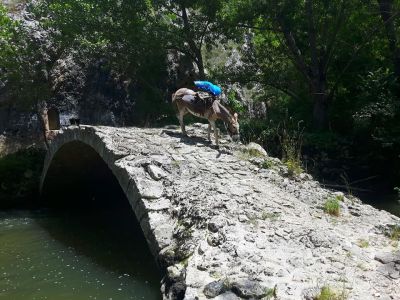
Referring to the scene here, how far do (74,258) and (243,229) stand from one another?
5.05 m

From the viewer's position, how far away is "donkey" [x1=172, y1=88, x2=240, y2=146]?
35.4 ft

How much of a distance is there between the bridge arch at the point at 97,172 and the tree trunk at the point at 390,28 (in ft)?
33.7

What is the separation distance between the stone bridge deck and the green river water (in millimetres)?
1591

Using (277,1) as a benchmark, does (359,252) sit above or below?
below

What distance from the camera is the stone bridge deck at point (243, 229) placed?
558cm

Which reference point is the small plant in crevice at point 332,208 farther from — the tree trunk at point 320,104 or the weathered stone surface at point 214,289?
the tree trunk at point 320,104

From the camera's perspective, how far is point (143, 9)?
1942cm

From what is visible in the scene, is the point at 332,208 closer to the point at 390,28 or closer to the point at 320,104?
the point at 320,104

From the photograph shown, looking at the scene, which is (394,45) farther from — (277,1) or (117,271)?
(117,271)

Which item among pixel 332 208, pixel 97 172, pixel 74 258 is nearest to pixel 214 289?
pixel 332 208

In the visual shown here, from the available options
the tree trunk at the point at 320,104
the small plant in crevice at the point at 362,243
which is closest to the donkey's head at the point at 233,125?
the small plant in crevice at the point at 362,243

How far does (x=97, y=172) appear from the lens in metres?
16.1

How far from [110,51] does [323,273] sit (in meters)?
16.4

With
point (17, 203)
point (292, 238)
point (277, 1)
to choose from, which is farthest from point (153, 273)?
point (277, 1)
